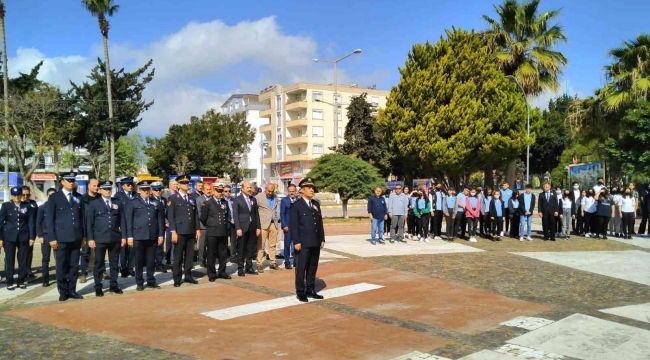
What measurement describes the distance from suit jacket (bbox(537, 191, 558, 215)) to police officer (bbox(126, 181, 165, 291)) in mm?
12611

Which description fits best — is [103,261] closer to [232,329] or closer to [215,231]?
[215,231]

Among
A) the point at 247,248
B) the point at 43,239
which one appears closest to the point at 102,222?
the point at 43,239

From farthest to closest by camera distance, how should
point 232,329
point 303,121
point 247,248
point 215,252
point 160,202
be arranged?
point 303,121, point 247,248, point 160,202, point 215,252, point 232,329

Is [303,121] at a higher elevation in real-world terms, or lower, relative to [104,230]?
higher

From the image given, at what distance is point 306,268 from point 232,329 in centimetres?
216

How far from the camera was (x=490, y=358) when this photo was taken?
6.28m

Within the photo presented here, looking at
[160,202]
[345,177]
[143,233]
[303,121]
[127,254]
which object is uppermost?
[303,121]

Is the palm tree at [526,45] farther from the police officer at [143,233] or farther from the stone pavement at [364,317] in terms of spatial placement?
the police officer at [143,233]

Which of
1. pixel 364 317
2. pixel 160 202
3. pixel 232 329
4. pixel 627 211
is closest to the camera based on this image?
pixel 232 329

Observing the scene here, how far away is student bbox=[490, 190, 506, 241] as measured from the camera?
59.9ft

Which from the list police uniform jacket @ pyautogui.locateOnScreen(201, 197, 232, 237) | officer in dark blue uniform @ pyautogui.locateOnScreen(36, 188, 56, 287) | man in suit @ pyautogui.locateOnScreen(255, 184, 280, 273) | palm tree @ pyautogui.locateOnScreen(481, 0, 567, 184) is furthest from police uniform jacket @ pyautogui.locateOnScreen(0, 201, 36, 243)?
palm tree @ pyautogui.locateOnScreen(481, 0, 567, 184)

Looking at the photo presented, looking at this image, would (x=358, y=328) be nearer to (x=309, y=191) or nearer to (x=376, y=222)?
(x=309, y=191)

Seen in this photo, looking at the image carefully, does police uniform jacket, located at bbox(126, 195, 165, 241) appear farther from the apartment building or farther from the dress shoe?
the apartment building

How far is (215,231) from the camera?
36.3ft
